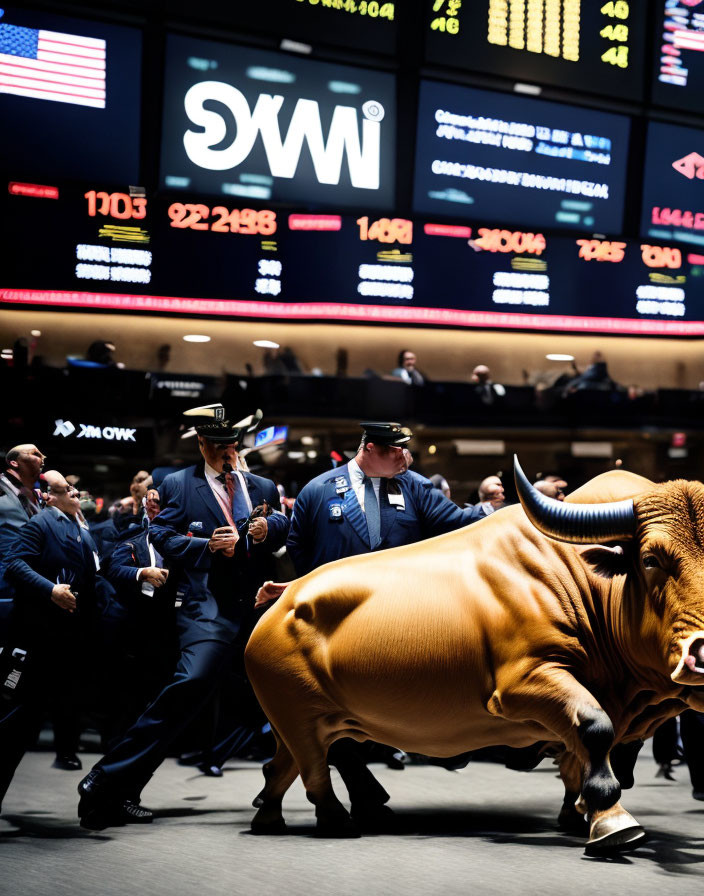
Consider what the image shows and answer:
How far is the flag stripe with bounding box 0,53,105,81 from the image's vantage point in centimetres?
1473

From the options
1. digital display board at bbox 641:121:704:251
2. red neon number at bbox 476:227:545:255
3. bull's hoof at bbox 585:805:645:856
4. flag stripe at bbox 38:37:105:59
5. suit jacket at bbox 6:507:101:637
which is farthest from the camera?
digital display board at bbox 641:121:704:251

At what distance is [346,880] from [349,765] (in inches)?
52.3

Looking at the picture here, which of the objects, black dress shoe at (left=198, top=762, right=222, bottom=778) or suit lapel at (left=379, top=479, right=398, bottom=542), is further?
black dress shoe at (left=198, top=762, right=222, bottom=778)

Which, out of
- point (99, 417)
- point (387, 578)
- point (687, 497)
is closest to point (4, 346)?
point (99, 417)

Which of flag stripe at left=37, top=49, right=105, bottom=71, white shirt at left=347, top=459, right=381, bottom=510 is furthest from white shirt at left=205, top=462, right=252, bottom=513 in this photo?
flag stripe at left=37, top=49, right=105, bottom=71

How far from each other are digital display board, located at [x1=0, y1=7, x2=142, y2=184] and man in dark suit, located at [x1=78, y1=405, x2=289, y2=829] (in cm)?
878

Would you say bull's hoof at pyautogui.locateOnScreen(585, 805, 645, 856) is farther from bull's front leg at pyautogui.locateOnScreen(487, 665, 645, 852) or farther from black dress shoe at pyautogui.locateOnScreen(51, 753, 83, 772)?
black dress shoe at pyautogui.locateOnScreen(51, 753, 83, 772)

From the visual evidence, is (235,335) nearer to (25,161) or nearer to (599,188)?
(25,161)

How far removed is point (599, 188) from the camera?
18625mm

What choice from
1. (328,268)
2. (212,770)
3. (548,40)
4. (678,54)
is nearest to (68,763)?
(212,770)

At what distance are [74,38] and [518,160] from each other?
657cm

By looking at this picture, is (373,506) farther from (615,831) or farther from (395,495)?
(615,831)

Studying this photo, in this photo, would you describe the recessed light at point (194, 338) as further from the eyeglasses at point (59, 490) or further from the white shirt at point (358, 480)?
the white shirt at point (358, 480)

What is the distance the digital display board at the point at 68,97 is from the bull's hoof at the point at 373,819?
10491 millimetres
